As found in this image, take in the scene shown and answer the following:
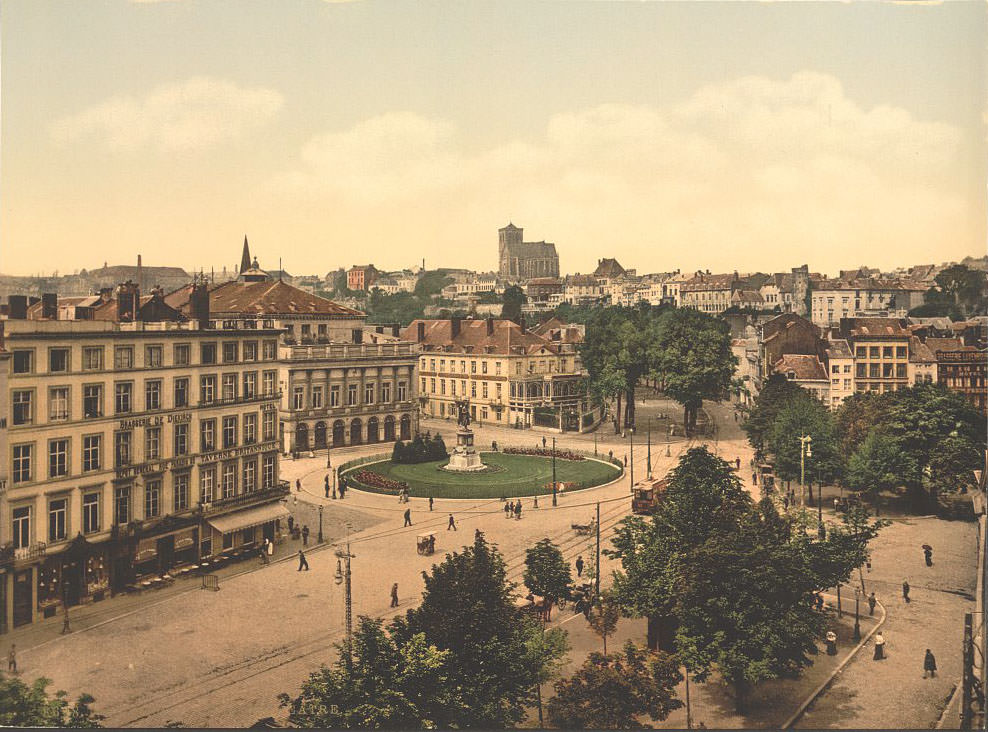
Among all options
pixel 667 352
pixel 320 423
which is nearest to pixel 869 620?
pixel 667 352

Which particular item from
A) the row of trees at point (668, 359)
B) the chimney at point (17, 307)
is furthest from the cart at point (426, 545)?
the row of trees at point (668, 359)

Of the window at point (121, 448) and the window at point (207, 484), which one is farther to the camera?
the window at point (207, 484)

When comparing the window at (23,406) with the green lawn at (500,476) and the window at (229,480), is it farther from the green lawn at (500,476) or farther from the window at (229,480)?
the green lawn at (500,476)

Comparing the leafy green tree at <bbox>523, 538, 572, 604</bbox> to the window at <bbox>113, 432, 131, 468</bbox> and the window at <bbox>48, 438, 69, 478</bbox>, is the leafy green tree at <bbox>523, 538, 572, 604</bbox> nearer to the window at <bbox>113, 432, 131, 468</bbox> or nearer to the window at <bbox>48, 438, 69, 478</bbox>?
the window at <bbox>113, 432, 131, 468</bbox>

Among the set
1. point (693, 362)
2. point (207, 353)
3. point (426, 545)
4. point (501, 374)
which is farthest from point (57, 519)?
point (693, 362)

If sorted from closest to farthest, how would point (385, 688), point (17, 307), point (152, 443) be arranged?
point (385, 688)
point (17, 307)
point (152, 443)

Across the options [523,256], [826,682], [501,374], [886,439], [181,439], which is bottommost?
[826,682]

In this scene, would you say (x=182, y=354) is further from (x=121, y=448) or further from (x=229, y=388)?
(x=121, y=448)
